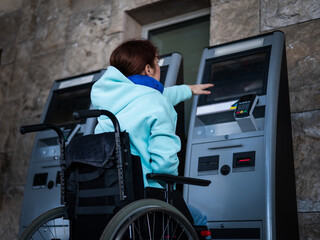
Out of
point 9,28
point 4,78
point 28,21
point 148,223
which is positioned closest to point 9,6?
point 9,28

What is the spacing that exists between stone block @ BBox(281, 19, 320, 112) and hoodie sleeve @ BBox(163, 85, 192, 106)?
3.45ft

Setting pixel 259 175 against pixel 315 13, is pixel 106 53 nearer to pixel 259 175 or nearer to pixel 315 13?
pixel 315 13

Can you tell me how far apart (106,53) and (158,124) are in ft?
8.71

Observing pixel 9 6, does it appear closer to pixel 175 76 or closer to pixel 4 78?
pixel 4 78

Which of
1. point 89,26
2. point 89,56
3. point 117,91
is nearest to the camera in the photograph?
point 117,91

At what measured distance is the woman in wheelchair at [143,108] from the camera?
171 cm

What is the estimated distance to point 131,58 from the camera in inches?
76.4

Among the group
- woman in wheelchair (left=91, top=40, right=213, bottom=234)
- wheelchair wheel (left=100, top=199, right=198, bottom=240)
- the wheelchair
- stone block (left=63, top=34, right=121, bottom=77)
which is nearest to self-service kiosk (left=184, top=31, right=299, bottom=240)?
woman in wheelchair (left=91, top=40, right=213, bottom=234)

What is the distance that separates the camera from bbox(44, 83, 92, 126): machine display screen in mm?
3404

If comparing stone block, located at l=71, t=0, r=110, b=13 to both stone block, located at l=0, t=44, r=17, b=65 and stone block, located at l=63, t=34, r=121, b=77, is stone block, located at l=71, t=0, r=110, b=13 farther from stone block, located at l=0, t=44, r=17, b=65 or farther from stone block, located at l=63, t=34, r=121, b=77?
stone block, located at l=0, t=44, r=17, b=65

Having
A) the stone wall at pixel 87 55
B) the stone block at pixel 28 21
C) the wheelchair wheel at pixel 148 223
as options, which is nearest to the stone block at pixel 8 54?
the stone wall at pixel 87 55

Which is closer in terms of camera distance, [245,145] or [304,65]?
[245,145]

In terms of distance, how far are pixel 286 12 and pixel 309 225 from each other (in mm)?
1613

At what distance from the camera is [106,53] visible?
13.9 feet
